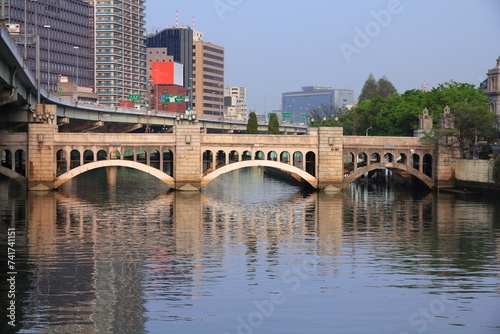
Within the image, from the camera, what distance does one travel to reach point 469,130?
11338cm

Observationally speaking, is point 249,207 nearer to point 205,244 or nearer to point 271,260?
point 205,244

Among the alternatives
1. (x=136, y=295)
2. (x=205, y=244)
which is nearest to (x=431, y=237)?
(x=205, y=244)

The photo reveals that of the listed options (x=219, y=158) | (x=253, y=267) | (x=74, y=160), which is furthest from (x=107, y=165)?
(x=253, y=267)

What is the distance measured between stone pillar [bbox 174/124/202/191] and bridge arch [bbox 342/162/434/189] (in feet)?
57.7

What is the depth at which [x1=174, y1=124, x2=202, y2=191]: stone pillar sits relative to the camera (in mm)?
105875

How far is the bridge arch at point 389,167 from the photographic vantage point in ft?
357

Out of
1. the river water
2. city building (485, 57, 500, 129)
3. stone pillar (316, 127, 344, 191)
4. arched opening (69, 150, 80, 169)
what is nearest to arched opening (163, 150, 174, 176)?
arched opening (69, 150, 80, 169)

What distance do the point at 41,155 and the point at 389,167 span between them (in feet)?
135

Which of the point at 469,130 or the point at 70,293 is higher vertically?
the point at 469,130

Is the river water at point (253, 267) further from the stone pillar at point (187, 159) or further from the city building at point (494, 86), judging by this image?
the city building at point (494, 86)

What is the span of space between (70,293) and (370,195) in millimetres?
71407

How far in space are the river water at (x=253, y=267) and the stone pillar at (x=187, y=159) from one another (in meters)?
14.4

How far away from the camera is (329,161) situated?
108000 mm

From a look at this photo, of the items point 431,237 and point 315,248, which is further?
point 431,237
